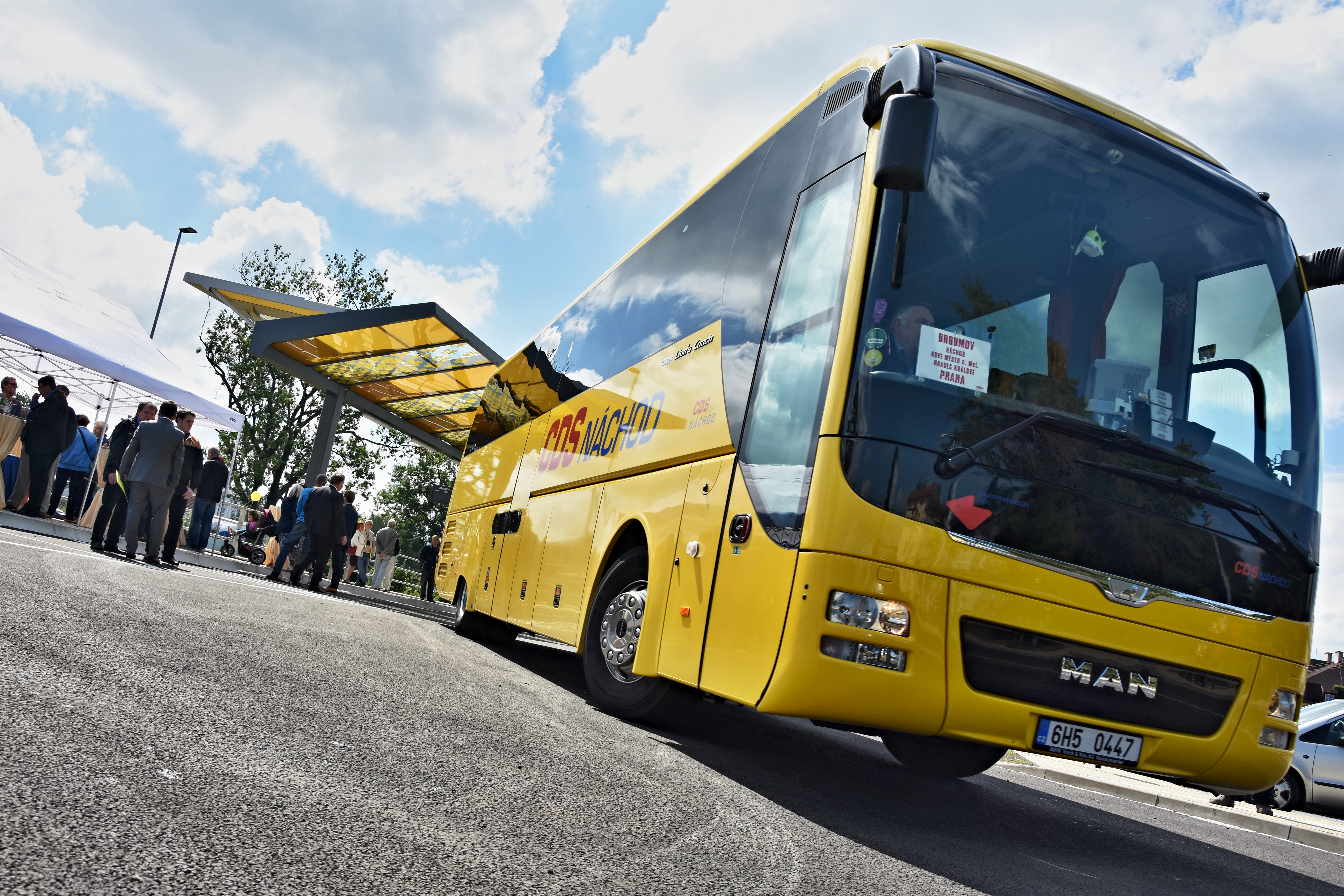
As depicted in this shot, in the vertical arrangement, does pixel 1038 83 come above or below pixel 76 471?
above

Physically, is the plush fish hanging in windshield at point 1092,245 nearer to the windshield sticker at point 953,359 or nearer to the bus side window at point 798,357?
the windshield sticker at point 953,359

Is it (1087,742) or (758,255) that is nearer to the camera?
(1087,742)

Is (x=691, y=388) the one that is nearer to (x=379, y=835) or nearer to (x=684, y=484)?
(x=684, y=484)

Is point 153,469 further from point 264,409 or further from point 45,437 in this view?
point 264,409

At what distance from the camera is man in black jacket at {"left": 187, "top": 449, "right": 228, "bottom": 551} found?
48.4ft

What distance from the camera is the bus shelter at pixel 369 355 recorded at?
15078 millimetres

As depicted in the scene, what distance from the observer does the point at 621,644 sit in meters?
5.54

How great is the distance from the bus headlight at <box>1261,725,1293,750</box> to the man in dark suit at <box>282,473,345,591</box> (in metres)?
12.5

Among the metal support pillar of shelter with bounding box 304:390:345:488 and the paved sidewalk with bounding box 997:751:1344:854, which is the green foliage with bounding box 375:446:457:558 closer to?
the metal support pillar of shelter with bounding box 304:390:345:488

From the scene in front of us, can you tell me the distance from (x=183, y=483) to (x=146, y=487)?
6.38 feet

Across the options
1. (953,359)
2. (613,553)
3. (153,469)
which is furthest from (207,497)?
(953,359)

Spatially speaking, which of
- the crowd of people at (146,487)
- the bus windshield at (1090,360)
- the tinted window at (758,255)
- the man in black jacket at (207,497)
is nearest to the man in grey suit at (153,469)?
the crowd of people at (146,487)

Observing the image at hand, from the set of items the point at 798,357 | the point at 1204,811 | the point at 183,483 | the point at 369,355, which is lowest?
the point at 1204,811

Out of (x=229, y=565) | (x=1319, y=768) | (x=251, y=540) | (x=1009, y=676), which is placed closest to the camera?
(x=1009, y=676)
